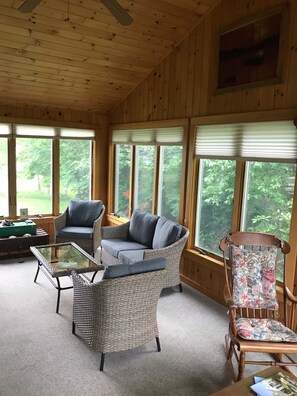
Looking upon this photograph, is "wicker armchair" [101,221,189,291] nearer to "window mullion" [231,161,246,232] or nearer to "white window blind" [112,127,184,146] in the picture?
"window mullion" [231,161,246,232]

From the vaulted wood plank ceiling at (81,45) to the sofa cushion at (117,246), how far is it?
8.02 feet

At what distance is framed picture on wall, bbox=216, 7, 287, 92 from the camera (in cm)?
320

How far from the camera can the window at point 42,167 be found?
5.61 metres

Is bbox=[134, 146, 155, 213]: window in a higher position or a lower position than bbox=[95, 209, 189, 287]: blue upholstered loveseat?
higher

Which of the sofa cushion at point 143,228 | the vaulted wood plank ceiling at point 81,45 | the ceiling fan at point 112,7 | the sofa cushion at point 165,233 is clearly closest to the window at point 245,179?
the sofa cushion at point 165,233

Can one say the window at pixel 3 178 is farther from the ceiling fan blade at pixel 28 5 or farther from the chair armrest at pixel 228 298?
the chair armrest at pixel 228 298

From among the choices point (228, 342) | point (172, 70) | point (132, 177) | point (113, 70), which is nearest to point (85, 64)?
point (113, 70)

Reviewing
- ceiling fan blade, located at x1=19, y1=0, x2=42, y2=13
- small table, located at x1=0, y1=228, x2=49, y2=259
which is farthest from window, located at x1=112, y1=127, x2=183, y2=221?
ceiling fan blade, located at x1=19, y1=0, x2=42, y2=13

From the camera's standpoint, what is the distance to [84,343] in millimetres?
3002

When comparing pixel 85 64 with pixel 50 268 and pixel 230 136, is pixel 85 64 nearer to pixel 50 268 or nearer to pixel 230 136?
pixel 230 136

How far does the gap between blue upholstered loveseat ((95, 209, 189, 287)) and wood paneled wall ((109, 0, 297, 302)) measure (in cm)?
39

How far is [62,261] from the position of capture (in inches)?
152

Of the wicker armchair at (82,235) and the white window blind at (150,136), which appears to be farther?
the wicker armchair at (82,235)

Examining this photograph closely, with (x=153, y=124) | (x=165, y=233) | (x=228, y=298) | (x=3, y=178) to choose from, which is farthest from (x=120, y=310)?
(x=3, y=178)
